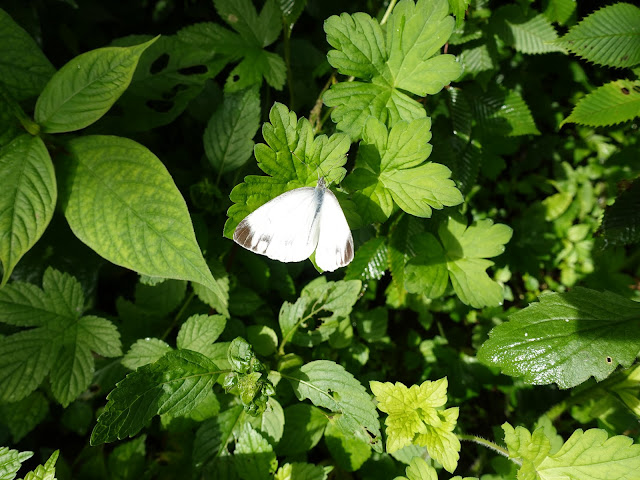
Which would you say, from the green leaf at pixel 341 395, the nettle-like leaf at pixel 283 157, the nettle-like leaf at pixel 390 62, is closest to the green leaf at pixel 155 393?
the green leaf at pixel 341 395

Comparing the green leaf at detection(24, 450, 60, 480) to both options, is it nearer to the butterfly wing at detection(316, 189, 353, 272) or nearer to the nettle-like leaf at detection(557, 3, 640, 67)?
the butterfly wing at detection(316, 189, 353, 272)

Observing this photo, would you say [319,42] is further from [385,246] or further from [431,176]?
[431,176]

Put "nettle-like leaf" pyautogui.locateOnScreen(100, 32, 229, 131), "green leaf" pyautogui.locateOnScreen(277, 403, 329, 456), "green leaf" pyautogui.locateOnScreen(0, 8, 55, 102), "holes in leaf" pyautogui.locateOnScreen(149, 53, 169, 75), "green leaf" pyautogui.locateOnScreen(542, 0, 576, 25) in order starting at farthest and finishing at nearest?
"holes in leaf" pyautogui.locateOnScreen(149, 53, 169, 75), "green leaf" pyautogui.locateOnScreen(542, 0, 576, 25), "nettle-like leaf" pyautogui.locateOnScreen(100, 32, 229, 131), "green leaf" pyautogui.locateOnScreen(277, 403, 329, 456), "green leaf" pyautogui.locateOnScreen(0, 8, 55, 102)

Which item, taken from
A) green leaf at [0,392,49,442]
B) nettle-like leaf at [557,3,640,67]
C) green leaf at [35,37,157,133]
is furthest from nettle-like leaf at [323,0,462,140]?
green leaf at [0,392,49,442]

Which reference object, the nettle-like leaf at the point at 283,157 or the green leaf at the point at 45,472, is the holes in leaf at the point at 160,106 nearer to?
the nettle-like leaf at the point at 283,157

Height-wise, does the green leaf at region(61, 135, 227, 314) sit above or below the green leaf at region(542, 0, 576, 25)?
below

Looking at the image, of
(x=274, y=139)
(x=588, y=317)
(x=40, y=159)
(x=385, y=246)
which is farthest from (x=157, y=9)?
(x=588, y=317)

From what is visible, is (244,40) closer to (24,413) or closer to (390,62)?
(390,62)

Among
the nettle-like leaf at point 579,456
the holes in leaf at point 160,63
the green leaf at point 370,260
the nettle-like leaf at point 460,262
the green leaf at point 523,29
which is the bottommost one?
the nettle-like leaf at point 579,456
